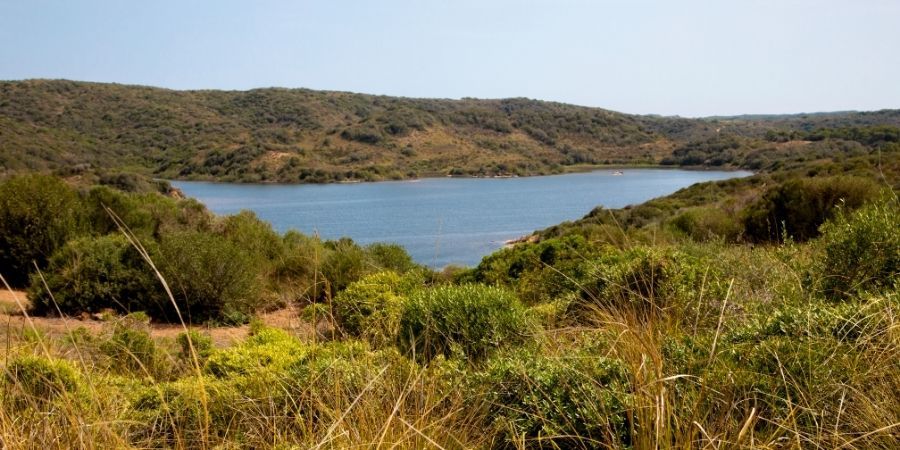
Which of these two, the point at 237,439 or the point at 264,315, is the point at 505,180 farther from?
the point at 237,439

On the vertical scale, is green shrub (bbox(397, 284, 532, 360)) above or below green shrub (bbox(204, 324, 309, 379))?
above

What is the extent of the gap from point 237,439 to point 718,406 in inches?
86.8

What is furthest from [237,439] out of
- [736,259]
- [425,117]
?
[425,117]

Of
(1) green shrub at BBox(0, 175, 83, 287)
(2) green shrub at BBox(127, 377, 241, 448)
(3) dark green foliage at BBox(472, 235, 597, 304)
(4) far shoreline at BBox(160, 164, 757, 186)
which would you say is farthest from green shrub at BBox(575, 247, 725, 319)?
(4) far shoreline at BBox(160, 164, 757, 186)

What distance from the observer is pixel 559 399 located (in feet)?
10.0

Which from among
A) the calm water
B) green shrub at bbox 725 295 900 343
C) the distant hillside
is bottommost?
the calm water

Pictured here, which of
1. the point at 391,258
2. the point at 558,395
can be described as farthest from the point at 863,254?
the point at 391,258

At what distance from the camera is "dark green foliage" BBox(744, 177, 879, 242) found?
1612 centimetres

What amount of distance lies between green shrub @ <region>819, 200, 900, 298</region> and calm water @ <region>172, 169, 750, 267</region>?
26.1 metres

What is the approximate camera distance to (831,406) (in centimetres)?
281

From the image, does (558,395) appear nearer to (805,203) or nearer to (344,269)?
(344,269)

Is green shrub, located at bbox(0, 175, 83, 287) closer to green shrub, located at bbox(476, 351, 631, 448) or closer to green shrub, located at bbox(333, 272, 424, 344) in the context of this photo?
Result: green shrub, located at bbox(333, 272, 424, 344)

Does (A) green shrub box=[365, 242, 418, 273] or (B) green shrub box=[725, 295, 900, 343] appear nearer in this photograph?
(B) green shrub box=[725, 295, 900, 343]

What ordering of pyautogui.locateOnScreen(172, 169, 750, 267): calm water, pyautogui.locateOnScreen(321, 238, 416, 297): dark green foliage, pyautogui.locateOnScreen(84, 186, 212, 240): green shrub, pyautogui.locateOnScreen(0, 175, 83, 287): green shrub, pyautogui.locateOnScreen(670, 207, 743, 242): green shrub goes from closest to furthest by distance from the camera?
1. pyautogui.locateOnScreen(321, 238, 416, 297): dark green foliage
2. pyautogui.locateOnScreen(0, 175, 83, 287): green shrub
3. pyautogui.locateOnScreen(84, 186, 212, 240): green shrub
4. pyautogui.locateOnScreen(670, 207, 743, 242): green shrub
5. pyautogui.locateOnScreen(172, 169, 750, 267): calm water
